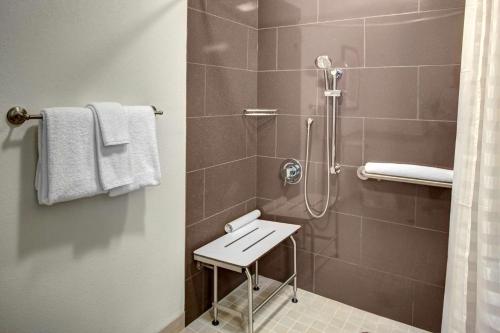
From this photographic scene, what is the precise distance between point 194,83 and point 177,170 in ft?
1.65

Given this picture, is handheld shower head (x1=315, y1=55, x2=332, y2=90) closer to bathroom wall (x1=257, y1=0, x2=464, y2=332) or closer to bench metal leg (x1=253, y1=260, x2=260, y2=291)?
bathroom wall (x1=257, y1=0, x2=464, y2=332)

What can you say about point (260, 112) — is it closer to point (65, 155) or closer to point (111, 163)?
point (111, 163)

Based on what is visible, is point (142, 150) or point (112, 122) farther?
point (142, 150)

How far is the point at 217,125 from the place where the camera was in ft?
7.61

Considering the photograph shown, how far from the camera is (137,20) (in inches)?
67.9

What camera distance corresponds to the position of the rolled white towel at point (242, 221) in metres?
2.40

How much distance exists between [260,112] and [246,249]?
3.07 ft

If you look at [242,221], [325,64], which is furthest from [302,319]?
[325,64]

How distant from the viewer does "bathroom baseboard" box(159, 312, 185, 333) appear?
2.08m

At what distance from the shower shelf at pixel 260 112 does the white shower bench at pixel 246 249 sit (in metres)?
0.75

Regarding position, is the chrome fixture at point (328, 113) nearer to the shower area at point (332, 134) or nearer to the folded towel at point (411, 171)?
the shower area at point (332, 134)

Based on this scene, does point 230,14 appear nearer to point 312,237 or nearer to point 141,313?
point 312,237

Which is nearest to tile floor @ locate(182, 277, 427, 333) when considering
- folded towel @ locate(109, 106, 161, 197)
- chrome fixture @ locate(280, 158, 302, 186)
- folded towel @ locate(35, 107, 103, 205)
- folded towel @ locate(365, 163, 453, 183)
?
chrome fixture @ locate(280, 158, 302, 186)

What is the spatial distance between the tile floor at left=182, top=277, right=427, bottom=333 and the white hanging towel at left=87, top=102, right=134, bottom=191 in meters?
1.13
